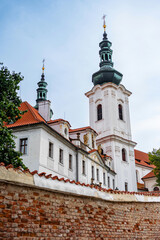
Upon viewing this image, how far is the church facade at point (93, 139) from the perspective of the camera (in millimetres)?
19094

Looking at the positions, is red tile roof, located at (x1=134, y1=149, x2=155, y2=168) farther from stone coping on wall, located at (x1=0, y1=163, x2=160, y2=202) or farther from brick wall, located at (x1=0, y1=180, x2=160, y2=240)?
stone coping on wall, located at (x1=0, y1=163, x2=160, y2=202)

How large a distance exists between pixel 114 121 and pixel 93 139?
11.5 m

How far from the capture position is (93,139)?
2939 cm

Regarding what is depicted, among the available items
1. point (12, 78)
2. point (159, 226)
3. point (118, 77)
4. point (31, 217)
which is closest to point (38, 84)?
point (118, 77)

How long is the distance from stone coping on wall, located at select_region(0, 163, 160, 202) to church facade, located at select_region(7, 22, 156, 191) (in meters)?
8.57

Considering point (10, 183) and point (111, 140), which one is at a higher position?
point (111, 140)

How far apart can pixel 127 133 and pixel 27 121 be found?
2415 centimetres

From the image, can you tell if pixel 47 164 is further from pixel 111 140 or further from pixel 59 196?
pixel 111 140

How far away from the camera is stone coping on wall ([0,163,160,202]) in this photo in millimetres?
6496

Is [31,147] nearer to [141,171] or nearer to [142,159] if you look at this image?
[141,171]

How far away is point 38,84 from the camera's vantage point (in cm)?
4238

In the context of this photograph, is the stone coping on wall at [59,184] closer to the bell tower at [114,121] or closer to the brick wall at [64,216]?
the brick wall at [64,216]

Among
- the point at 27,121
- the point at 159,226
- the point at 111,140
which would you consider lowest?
the point at 159,226

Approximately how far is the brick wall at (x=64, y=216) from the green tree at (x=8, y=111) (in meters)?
5.36
